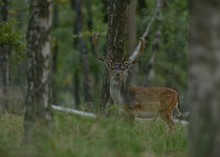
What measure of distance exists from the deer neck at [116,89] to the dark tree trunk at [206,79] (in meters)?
5.90

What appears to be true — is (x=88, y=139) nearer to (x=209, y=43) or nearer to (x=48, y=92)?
(x=48, y=92)

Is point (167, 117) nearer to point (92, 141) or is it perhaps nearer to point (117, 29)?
point (117, 29)

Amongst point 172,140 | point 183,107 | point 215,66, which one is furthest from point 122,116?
point 183,107

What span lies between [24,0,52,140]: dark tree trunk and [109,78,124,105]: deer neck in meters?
4.39

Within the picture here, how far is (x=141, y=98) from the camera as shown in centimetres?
1498

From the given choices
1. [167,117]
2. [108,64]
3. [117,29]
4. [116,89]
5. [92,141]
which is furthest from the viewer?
[167,117]

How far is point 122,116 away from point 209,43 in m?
5.31

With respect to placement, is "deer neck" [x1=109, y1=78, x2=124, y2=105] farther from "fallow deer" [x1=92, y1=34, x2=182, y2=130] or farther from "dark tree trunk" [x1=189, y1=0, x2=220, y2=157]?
"dark tree trunk" [x1=189, y1=0, x2=220, y2=157]

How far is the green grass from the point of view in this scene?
887cm

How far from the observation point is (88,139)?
9.71 m

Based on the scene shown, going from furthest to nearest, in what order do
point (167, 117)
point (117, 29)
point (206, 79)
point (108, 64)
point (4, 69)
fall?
point (4, 69)
point (167, 117)
point (108, 64)
point (117, 29)
point (206, 79)

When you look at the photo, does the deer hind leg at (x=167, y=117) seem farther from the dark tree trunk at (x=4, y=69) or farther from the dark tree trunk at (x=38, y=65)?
the dark tree trunk at (x=38, y=65)

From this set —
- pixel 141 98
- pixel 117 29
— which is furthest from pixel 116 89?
pixel 117 29

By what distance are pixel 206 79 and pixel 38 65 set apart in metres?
2.61
